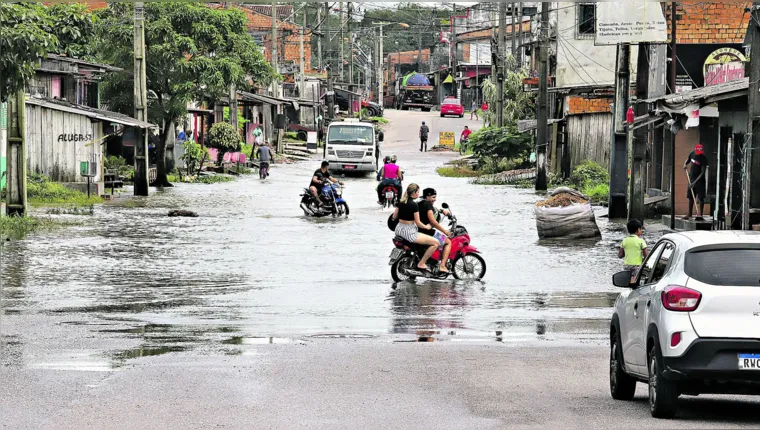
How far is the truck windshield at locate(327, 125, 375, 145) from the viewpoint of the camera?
5944 cm

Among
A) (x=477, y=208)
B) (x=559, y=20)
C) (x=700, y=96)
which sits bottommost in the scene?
(x=477, y=208)

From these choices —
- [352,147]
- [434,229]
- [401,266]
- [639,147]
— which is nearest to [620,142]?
[639,147]

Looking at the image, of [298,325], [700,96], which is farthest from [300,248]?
[298,325]

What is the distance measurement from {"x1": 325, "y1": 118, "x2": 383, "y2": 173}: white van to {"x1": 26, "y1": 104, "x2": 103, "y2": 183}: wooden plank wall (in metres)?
17.6

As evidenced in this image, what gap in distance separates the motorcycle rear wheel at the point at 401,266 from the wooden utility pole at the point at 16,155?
1157cm

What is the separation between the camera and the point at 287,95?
100188 millimetres

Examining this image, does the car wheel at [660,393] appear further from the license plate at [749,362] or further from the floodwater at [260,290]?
the floodwater at [260,290]

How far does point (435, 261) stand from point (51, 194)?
2010cm

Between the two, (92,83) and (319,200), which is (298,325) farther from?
(92,83)

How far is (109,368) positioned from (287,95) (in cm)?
8860

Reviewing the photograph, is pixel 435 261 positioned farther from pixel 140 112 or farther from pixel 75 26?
pixel 75 26

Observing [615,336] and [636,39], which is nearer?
[615,336]

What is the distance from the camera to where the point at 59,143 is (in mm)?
40750

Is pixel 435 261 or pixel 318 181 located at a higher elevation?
pixel 318 181
